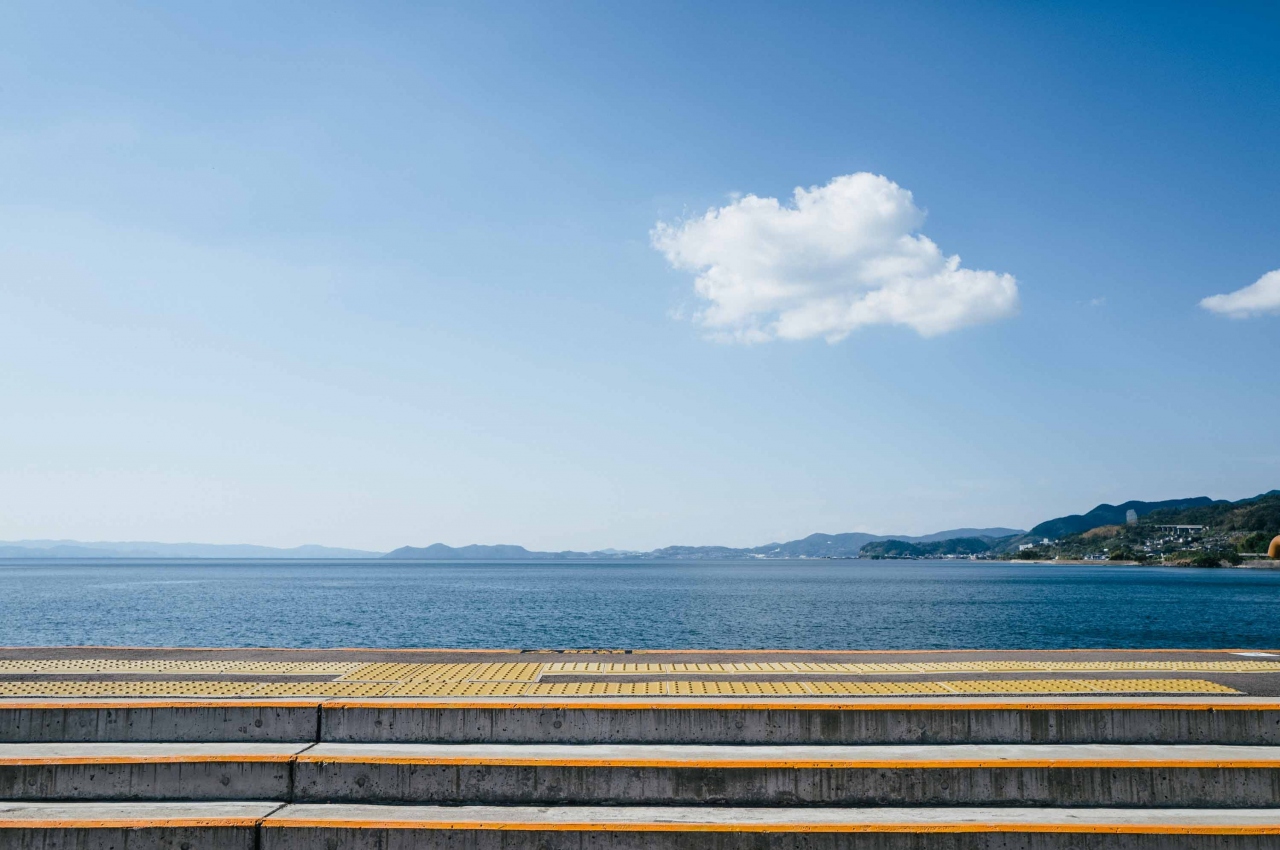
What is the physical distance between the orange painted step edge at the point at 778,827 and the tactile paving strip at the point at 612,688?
11.7 ft

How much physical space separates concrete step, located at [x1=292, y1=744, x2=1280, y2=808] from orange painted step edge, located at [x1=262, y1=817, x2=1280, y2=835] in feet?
2.98

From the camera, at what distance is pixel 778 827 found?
10.1 m

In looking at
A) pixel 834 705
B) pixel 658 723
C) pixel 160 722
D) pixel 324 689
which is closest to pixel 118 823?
pixel 160 722

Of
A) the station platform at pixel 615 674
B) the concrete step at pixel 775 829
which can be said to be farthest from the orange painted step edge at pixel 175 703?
the concrete step at pixel 775 829

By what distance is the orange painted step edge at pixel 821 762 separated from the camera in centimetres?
1109

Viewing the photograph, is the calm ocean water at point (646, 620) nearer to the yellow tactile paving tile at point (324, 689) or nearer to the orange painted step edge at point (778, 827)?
the yellow tactile paving tile at point (324, 689)

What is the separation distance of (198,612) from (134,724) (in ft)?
250

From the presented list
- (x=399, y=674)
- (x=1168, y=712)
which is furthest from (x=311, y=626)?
(x=1168, y=712)

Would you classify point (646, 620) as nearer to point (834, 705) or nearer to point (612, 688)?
point (612, 688)

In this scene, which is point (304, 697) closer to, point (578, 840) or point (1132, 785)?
point (578, 840)

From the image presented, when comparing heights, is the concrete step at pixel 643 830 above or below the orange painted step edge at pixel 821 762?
below

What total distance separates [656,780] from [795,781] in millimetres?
1793

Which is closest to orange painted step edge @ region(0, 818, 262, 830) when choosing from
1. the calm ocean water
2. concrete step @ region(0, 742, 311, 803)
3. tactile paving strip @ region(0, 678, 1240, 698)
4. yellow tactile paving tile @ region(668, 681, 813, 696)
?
concrete step @ region(0, 742, 311, 803)

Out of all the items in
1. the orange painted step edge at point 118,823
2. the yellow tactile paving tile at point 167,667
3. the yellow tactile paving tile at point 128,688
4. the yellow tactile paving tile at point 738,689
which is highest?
the yellow tactile paving tile at point 128,688
